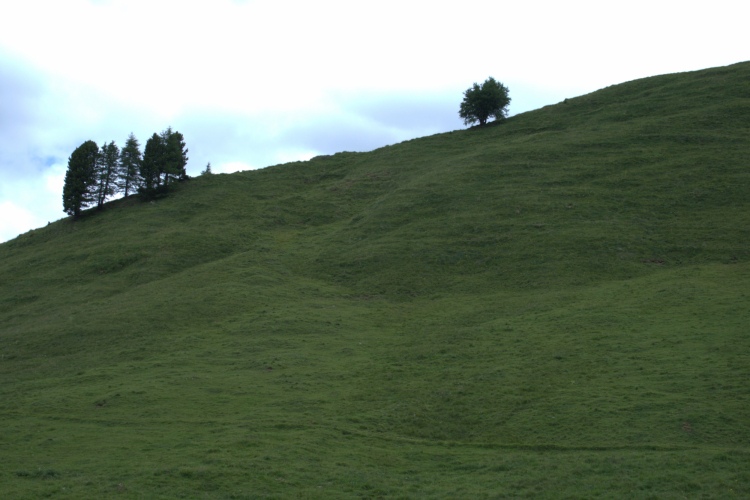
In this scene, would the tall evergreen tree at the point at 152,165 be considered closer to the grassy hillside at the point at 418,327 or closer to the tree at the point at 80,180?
the grassy hillside at the point at 418,327

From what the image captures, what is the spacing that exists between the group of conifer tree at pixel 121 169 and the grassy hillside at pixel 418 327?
289cm

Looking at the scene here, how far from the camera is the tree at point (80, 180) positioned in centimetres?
8250

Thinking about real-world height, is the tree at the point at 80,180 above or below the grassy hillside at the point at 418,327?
above

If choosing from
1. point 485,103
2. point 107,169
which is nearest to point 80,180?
point 107,169

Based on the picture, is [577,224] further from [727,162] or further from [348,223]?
[348,223]

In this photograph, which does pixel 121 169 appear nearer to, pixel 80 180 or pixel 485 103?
pixel 80 180

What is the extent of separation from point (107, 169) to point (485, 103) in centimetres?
5492

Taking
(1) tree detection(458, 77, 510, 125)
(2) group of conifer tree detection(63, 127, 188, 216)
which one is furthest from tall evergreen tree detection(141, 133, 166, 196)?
(1) tree detection(458, 77, 510, 125)

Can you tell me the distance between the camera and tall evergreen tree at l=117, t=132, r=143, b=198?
85.8m

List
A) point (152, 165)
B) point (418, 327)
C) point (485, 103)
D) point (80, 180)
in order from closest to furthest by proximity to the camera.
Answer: point (418, 327), point (80, 180), point (152, 165), point (485, 103)

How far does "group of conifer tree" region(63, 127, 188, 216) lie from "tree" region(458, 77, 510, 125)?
142 ft

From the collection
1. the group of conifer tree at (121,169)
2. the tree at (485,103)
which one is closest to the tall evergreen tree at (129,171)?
the group of conifer tree at (121,169)

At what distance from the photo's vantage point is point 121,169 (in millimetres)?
86000

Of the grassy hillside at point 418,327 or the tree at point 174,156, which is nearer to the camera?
the grassy hillside at point 418,327
